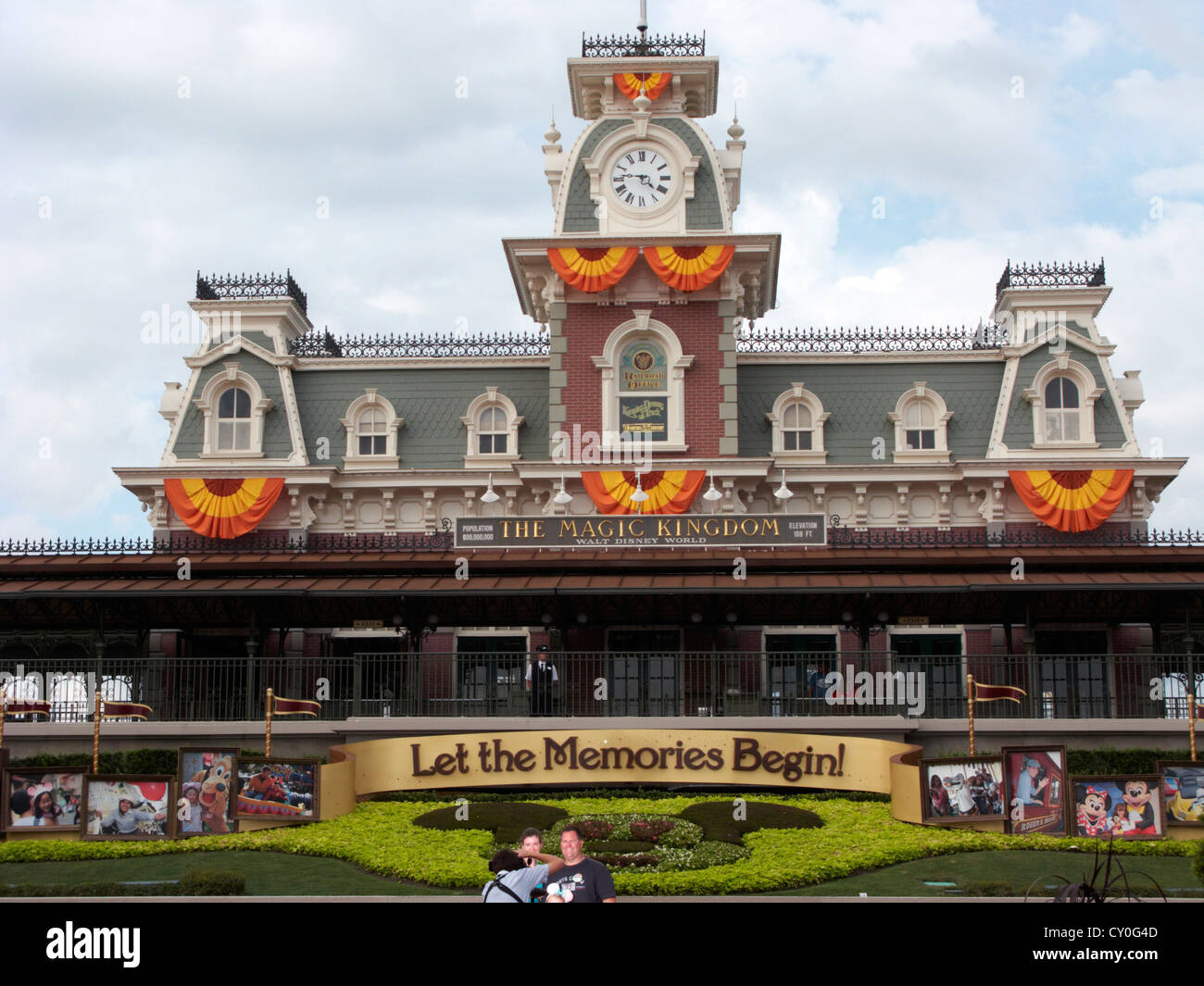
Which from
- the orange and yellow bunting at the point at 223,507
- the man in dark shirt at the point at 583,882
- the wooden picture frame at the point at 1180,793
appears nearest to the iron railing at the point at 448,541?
the orange and yellow bunting at the point at 223,507

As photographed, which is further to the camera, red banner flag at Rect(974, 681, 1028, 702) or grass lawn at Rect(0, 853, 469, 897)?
red banner flag at Rect(974, 681, 1028, 702)

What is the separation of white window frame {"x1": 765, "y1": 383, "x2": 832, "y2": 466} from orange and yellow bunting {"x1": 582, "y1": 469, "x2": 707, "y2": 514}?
3011 millimetres

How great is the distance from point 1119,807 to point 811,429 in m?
16.8

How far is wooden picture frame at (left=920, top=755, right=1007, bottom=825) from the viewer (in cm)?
1914

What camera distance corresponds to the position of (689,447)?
32594 millimetres

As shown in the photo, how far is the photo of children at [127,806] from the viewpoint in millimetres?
19125

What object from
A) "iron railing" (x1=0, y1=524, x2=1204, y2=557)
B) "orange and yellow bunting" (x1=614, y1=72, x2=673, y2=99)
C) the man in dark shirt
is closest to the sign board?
"iron railing" (x1=0, y1=524, x2=1204, y2=557)

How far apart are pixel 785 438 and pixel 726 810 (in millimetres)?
15592

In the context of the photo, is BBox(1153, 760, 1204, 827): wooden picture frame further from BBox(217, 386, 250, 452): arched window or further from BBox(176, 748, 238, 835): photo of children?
BBox(217, 386, 250, 452): arched window

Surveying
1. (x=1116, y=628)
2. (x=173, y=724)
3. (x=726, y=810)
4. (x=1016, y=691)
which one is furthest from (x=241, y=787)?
(x=1116, y=628)

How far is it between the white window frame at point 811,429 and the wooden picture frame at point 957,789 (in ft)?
49.0
